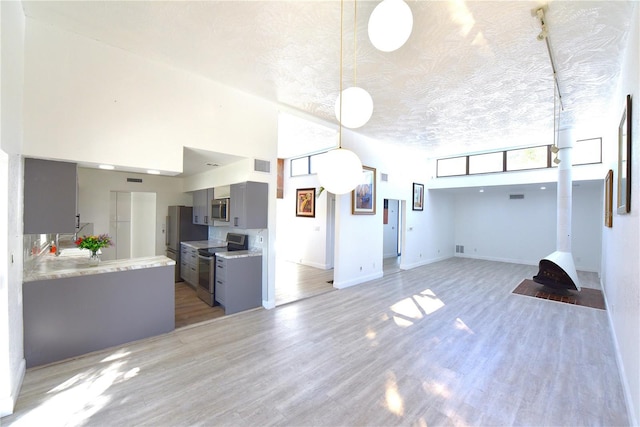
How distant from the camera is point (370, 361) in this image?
9.14ft

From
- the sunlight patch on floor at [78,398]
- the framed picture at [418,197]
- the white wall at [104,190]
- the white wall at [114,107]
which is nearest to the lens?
the sunlight patch on floor at [78,398]

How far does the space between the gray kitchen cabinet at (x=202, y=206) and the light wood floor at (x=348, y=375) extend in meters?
2.29

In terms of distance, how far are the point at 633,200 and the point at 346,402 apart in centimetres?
288

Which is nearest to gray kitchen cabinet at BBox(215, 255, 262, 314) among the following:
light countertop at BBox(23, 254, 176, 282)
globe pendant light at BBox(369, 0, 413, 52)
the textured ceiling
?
light countertop at BBox(23, 254, 176, 282)

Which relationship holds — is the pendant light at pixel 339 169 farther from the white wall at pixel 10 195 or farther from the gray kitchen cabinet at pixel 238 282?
the gray kitchen cabinet at pixel 238 282

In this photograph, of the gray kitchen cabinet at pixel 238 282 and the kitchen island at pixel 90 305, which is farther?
the gray kitchen cabinet at pixel 238 282

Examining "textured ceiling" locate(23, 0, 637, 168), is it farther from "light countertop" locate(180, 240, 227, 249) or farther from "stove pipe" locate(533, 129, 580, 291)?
"light countertop" locate(180, 240, 227, 249)

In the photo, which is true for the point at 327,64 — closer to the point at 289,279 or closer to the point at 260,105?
the point at 260,105

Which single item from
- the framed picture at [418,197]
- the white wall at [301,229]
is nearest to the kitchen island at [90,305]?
the white wall at [301,229]

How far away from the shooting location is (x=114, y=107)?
2855mm

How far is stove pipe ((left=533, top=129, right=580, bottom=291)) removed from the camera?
5.16 m

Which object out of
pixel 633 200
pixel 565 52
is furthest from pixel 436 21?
pixel 633 200

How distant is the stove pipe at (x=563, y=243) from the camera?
516cm

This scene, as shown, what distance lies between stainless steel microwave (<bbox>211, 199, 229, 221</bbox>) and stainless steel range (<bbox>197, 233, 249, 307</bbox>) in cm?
45
